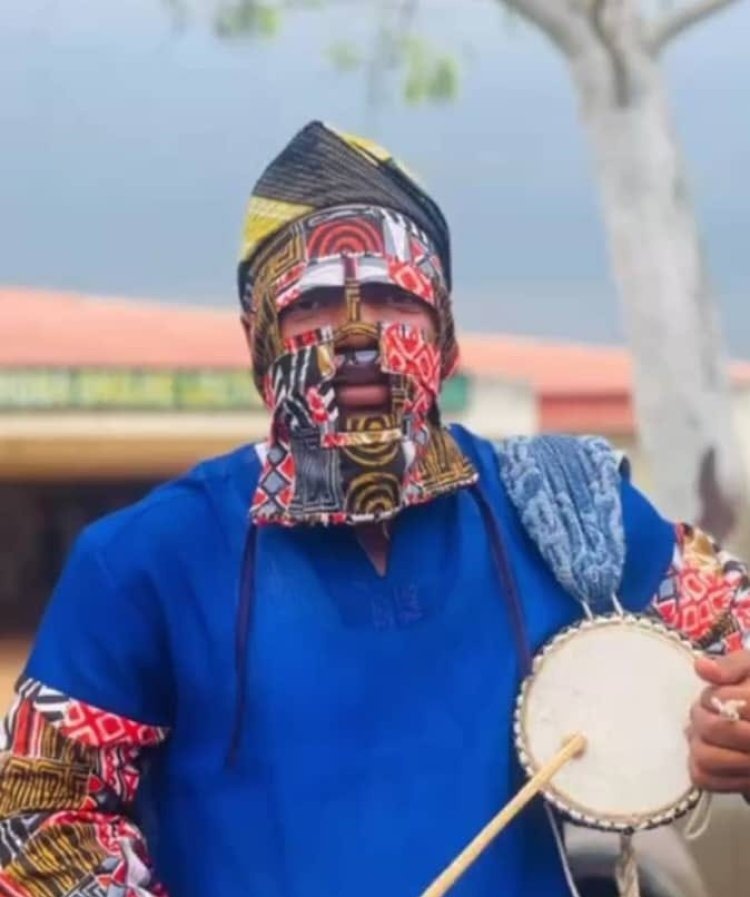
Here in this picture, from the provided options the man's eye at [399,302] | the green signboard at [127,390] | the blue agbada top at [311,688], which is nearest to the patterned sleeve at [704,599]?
the blue agbada top at [311,688]

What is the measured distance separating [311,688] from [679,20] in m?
8.67

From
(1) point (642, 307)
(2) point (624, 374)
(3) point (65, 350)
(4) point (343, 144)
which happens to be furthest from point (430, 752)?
(2) point (624, 374)

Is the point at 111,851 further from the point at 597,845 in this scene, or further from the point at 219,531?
the point at 597,845

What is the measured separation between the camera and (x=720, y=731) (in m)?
2.18

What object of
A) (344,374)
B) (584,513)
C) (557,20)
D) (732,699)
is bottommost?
(732,699)

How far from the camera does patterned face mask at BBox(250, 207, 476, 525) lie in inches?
90.3

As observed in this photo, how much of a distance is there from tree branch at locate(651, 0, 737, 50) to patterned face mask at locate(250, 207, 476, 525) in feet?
27.2

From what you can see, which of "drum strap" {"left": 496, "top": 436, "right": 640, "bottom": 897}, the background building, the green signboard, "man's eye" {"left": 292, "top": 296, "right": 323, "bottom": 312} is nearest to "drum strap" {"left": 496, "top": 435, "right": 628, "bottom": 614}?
"drum strap" {"left": 496, "top": 436, "right": 640, "bottom": 897}

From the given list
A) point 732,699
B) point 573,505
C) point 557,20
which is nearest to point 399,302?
point 573,505

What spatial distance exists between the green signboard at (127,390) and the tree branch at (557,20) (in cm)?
298

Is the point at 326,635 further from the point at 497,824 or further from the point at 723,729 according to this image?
the point at 723,729

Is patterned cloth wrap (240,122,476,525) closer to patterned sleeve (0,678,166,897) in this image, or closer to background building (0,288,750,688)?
patterned sleeve (0,678,166,897)

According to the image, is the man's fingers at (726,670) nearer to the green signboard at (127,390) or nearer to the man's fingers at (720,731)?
the man's fingers at (720,731)

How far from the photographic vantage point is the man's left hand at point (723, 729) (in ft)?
7.12
